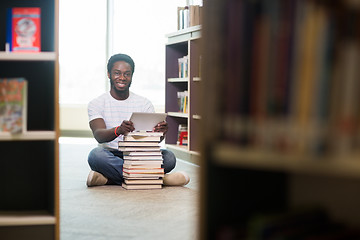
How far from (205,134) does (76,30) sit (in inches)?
302

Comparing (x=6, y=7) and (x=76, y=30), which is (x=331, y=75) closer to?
(x=6, y=7)

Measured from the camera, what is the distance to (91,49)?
A: 8500 millimetres

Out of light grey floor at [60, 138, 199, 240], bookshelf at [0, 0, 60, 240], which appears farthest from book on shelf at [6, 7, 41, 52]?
light grey floor at [60, 138, 199, 240]

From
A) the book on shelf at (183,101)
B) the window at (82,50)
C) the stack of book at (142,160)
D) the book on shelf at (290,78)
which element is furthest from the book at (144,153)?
the window at (82,50)

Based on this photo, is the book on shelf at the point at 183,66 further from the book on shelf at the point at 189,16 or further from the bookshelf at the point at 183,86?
the book on shelf at the point at 189,16

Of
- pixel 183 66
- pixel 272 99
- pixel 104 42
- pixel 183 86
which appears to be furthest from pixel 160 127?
pixel 104 42

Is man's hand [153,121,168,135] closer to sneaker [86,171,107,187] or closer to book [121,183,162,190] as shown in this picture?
book [121,183,162,190]

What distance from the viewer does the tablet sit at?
3680mm

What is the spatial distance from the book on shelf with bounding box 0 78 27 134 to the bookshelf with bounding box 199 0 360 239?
1072mm

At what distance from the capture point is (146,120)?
3.73 metres

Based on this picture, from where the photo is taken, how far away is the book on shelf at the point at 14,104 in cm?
207

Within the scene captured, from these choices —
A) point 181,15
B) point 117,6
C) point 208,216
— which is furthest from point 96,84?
point 208,216

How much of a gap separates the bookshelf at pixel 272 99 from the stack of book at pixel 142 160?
2447mm

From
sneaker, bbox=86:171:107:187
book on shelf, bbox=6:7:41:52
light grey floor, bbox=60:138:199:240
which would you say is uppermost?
book on shelf, bbox=6:7:41:52
